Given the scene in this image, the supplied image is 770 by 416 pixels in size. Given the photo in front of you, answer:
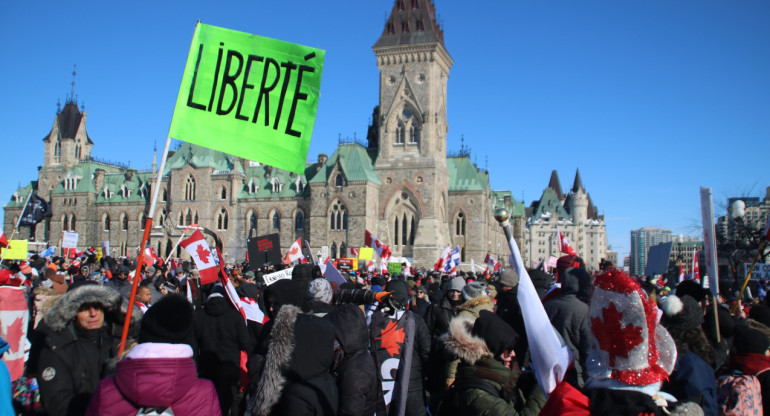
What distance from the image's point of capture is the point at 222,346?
635 cm

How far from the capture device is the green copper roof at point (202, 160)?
51.8 meters

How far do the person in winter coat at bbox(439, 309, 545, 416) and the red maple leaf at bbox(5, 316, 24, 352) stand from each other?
11.3ft

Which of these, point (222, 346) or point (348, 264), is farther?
point (348, 264)

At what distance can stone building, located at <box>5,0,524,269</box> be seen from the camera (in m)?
45.9

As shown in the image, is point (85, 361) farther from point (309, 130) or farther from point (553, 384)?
point (553, 384)

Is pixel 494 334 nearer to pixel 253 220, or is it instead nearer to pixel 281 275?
pixel 281 275

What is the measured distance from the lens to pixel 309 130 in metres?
5.60

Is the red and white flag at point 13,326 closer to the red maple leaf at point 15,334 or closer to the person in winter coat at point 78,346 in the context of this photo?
the red maple leaf at point 15,334

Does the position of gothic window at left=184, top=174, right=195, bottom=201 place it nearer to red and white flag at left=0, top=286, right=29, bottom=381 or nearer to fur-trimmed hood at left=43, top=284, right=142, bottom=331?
red and white flag at left=0, top=286, right=29, bottom=381

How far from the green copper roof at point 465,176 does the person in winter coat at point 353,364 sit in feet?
144

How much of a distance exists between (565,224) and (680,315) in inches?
3969

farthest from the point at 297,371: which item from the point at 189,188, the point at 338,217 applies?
the point at 189,188

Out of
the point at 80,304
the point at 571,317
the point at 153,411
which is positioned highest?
the point at 80,304

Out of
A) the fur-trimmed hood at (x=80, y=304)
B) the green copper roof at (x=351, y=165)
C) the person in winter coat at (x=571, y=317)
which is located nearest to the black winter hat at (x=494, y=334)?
the person in winter coat at (x=571, y=317)
